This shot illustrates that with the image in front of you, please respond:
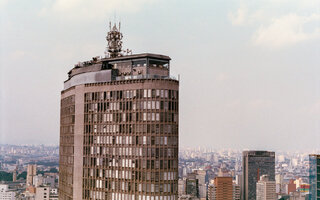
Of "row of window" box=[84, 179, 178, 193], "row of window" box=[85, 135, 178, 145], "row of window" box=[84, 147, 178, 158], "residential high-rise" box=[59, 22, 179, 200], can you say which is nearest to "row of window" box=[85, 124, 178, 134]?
"residential high-rise" box=[59, 22, 179, 200]

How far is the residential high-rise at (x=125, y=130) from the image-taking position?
298 ft

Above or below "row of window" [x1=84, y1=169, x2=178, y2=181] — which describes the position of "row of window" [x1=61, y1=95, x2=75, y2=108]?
above

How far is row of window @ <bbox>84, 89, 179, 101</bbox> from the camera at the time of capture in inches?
3585

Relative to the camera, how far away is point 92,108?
10044cm

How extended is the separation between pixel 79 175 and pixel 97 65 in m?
24.4

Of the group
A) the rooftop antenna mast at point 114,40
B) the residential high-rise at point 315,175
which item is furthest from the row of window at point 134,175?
the residential high-rise at point 315,175

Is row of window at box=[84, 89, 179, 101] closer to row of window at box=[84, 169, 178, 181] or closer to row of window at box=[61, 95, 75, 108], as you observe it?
row of window at box=[61, 95, 75, 108]

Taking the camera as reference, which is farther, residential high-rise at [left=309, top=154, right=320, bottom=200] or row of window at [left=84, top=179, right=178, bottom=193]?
residential high-rise at [left=309, top=154, right=320, bottom=200]

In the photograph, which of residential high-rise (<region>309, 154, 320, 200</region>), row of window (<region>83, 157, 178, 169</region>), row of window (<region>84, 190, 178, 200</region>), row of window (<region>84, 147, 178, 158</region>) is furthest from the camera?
residential high-rise (<region>309, 154, 320, 200</region>)

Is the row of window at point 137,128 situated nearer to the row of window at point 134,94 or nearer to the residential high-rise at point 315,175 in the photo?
the row of window at point 134,94

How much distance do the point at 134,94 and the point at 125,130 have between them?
24.7 ft

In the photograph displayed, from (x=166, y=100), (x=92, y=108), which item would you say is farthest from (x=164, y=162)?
(x=92, y=108)

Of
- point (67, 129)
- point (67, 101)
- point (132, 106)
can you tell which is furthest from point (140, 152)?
point (67, 101)

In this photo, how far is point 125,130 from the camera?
9388 centimetres
